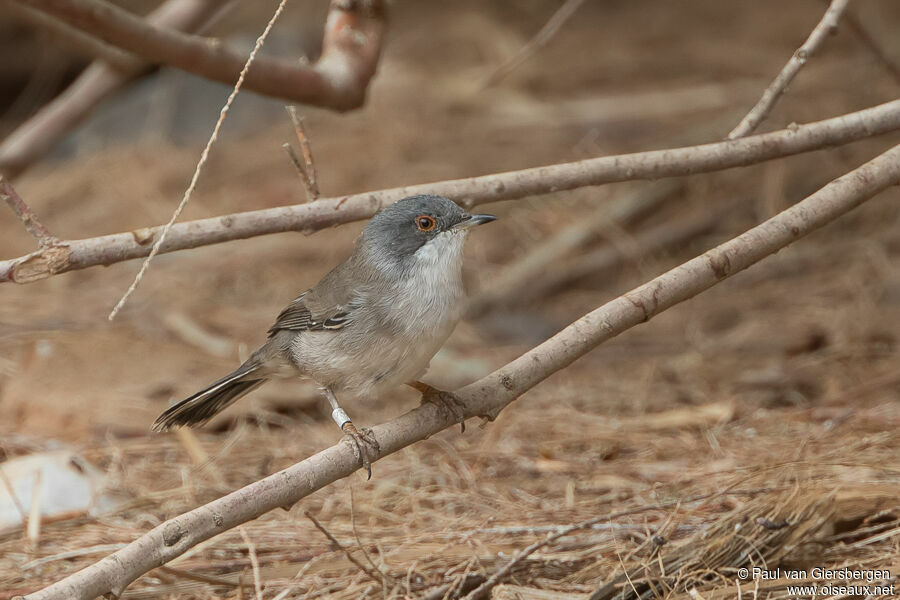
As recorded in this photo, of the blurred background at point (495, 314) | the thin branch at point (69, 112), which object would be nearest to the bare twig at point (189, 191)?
the blurred background at point (495, 314)

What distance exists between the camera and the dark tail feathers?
373cm

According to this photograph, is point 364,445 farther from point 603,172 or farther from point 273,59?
point 273,59

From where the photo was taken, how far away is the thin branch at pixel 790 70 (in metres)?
3.47

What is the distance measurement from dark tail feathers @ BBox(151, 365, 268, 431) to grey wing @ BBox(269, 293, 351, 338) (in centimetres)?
23

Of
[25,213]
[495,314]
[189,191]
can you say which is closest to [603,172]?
[189,191]

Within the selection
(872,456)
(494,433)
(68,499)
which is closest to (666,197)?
(494,433)

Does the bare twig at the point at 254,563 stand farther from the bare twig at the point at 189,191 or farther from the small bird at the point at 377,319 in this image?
the bare twig at the point at 189,191

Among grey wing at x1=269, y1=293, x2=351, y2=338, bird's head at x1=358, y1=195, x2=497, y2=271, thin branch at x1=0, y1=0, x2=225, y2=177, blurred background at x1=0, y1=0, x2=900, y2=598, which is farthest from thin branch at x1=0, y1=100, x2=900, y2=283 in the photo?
thin branch at x1=0, y1=0, x2=225, y2=177

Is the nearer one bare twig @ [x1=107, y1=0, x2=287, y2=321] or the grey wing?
bare twig @ [x1=107, y1=0, x2=287, y2=321]

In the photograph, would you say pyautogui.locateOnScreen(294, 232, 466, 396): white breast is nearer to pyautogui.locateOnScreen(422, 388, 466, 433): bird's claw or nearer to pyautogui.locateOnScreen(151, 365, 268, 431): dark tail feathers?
pyautogui.locateOnScreen(422, 388, 466, 433): bird's claw

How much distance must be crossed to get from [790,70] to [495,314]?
3596 millimetres

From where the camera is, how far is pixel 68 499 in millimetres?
4195

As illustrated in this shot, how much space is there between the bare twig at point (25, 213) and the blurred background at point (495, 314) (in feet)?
3.89

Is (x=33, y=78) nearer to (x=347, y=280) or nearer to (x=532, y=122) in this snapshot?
(x=532, y=122)
